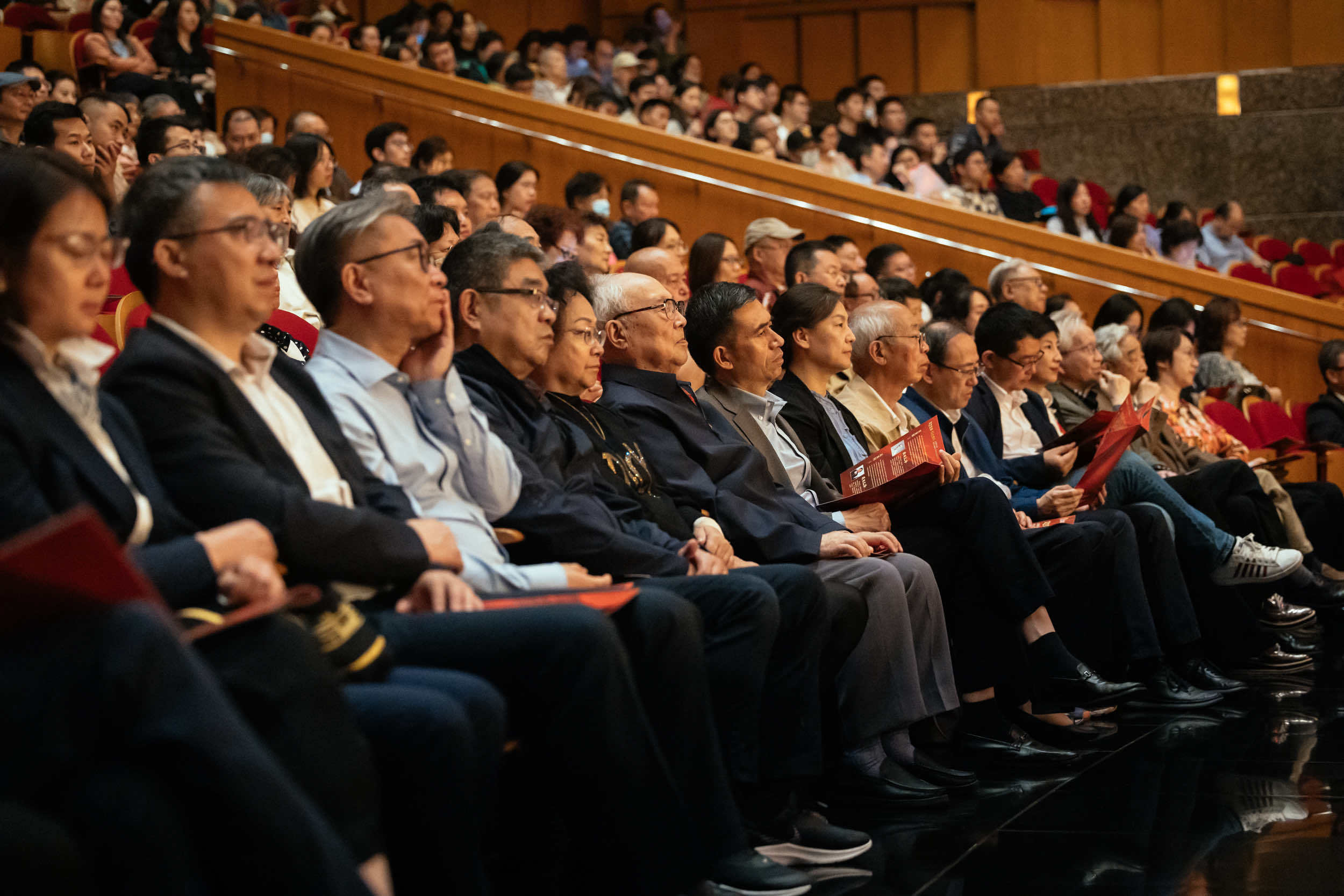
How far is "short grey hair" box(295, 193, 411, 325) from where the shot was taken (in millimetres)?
1934

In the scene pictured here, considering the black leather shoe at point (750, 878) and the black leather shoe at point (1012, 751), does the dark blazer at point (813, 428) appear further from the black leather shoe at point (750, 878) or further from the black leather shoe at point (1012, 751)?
the black leather shoe at point (750, 878)

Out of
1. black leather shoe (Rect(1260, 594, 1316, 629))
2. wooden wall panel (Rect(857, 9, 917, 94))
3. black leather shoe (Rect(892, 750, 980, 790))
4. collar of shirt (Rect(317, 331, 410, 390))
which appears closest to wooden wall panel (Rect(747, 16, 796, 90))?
wooden wall panel (Rect(857, 9, 917, 94))

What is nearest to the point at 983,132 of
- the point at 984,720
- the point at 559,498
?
the point at 984,720

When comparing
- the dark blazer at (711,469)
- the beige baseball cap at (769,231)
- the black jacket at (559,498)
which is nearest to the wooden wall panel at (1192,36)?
the beige baseball cap at (769,231)

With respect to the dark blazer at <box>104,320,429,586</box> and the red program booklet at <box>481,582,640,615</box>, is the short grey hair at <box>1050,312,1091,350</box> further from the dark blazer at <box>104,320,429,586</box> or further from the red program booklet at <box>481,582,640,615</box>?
the dark blazer at <box>104,320,429,586</box>

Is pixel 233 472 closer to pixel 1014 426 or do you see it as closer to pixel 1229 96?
pixel 1014 426

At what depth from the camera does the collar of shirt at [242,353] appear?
158cm

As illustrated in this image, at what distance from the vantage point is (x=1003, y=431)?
3701 mm

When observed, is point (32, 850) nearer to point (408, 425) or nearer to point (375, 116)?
point (408, 425)

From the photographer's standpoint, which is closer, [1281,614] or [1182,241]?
[1281,614]

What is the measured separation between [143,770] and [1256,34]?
10410 mm

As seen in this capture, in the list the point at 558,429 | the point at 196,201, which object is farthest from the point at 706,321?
the point at 196,201

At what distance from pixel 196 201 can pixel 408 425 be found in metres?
0.43

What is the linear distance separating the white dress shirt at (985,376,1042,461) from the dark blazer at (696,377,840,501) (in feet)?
3.21
